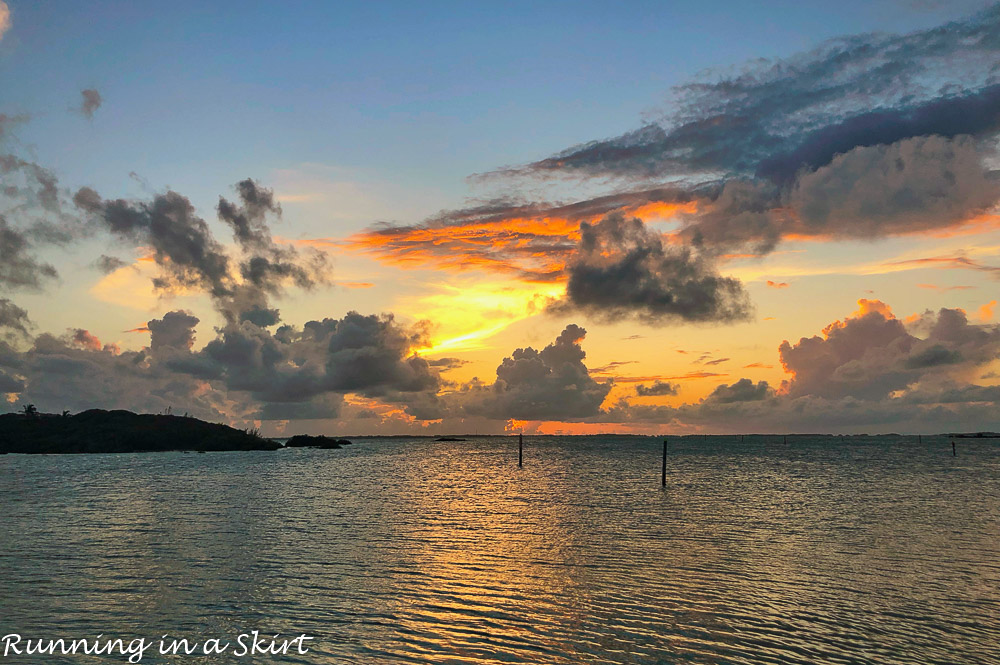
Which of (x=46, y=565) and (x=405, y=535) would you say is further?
(x=405, y=535)

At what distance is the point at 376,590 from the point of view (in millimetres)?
26922

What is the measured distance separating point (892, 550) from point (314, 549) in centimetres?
3237

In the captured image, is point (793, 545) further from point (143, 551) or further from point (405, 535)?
point (143, 551)

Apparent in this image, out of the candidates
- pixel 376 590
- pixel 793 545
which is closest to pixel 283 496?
pixel 376 590

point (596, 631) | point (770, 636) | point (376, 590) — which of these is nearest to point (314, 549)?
point (376, 590)

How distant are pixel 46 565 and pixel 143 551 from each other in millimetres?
4747

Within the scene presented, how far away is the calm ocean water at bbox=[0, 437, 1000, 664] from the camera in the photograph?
20.7 meters

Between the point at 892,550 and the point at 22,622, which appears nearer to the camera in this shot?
the point at 22,622

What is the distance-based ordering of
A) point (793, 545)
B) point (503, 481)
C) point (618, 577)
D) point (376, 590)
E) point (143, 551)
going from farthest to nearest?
point (503, 481) < point (793, 545) < point (143, 551) < point (618, 577) < point (376, 590)

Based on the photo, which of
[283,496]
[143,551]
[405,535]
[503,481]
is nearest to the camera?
[143,551]

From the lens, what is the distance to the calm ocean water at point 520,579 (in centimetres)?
2069

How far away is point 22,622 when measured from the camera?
72.4ft

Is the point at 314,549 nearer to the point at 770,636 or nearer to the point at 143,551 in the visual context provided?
the point at 143,551

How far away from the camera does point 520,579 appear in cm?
2919
